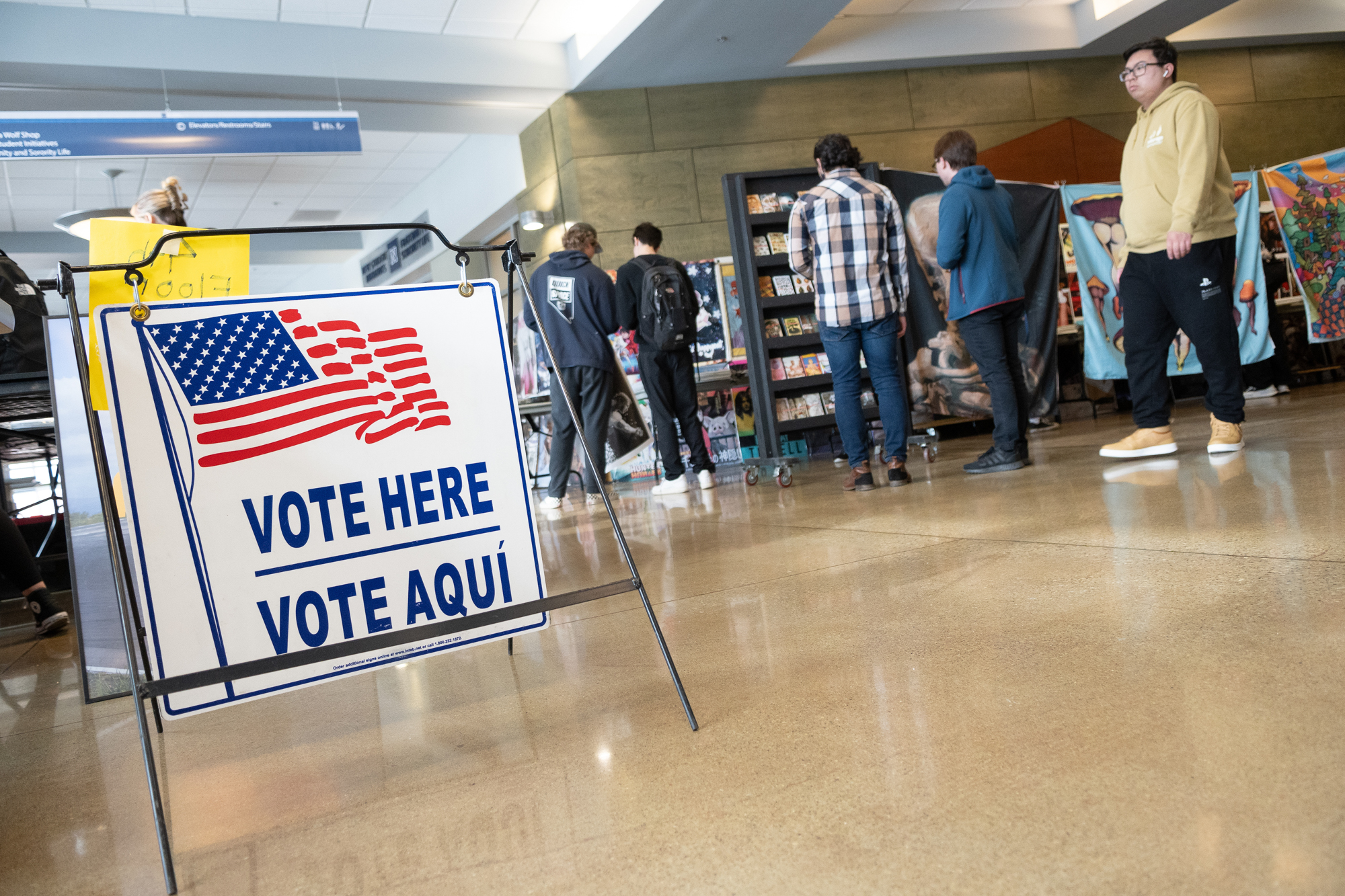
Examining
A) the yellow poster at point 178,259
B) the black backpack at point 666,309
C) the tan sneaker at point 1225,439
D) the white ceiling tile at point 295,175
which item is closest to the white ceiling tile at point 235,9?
the white ceiling tile at point 295,175

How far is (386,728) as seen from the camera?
1594 mm

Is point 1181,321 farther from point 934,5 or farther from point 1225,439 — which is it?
point 934,5

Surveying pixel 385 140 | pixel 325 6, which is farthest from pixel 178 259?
pixel 385 140

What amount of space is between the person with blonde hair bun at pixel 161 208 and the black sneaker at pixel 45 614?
4.40ft

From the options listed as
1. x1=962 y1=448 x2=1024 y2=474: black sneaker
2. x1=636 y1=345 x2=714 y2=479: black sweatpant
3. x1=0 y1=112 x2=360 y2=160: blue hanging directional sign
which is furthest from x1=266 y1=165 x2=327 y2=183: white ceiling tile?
Result: x1=962 y1=448 x2=1024 y2=474: black sneaker

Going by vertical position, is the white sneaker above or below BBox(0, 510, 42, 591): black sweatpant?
below

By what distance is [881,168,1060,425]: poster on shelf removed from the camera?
7.01m

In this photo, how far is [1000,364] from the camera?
4246 millimetres

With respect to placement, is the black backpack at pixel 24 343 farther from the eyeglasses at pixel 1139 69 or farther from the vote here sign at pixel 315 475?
the eyeglasses at pixel 1139 69

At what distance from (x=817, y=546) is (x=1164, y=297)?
1.89m

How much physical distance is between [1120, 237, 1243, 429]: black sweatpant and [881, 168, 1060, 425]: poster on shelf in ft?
10.5

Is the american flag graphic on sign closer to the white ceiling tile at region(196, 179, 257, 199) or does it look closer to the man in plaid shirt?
the man in plaid shirt

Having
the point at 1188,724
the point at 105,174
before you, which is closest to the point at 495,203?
the point at 105,174

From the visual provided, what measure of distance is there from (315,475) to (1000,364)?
11.4ft
